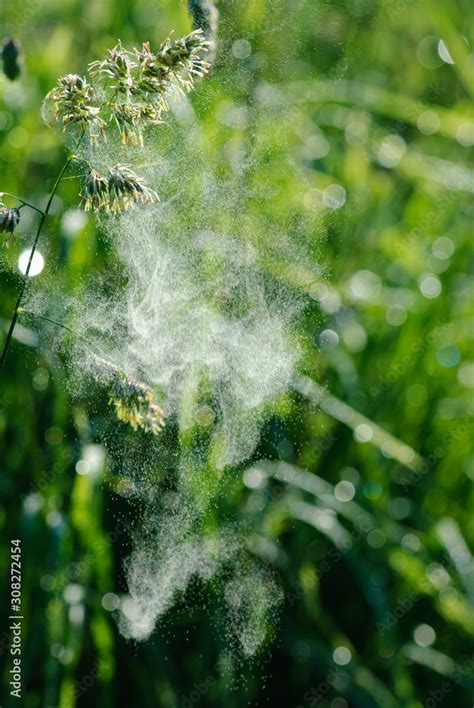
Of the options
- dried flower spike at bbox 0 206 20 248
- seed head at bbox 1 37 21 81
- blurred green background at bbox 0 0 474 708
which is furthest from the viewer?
blurred green background at bbox 0 0 474 708

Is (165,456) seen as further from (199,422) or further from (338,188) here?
(338,188)

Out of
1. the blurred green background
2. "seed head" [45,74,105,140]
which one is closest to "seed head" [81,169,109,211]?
"seed head" [45,74,105,140]

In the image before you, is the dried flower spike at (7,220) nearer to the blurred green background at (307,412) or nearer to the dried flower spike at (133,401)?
the dried flower spike at (133,401)

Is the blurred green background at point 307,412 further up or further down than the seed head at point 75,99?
further down

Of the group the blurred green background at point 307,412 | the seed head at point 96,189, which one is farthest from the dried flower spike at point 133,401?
the blurred green background at point 307,412

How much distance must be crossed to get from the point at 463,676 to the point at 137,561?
2.14 ft

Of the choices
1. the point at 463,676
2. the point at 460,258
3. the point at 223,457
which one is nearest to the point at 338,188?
the point at 460,258

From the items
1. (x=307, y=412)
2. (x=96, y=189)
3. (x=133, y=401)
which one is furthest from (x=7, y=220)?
(x=307, y=412)

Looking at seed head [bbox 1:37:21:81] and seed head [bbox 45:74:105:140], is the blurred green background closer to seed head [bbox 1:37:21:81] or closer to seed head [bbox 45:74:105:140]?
seed head [bbox 1:37:21:81]

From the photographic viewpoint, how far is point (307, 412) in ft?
5.27

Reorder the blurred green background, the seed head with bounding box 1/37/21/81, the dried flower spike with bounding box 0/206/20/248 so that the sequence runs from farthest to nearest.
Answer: the blurred green background
the seed head with bounding box 1/37/21/81
the dried flower spike with bounding box 0/206/20/248

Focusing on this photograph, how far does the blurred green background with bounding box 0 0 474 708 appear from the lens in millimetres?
1302

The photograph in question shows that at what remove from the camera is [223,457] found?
141 cm

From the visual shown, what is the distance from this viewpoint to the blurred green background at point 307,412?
1.30 m
